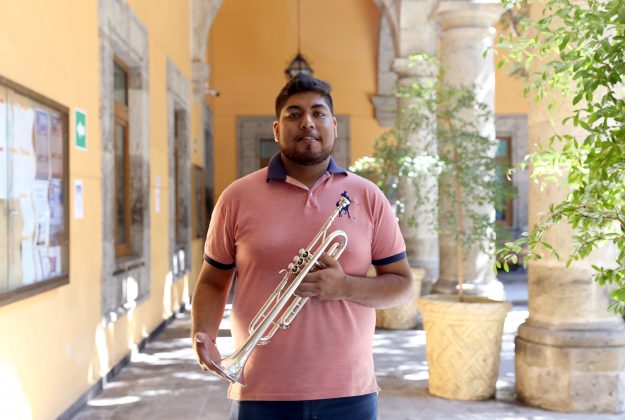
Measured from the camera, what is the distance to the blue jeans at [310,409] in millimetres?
1998

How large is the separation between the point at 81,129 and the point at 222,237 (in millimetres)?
3555

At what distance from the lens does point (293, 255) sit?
6.68 ft

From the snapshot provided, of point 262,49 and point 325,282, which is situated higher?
point 262,49

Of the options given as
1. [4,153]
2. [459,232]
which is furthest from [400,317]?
[4,153]

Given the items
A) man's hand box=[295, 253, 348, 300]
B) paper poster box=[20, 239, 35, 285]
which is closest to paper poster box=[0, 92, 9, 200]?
paper poster box=[20, 239, 35, 285]

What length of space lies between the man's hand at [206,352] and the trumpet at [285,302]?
16mm

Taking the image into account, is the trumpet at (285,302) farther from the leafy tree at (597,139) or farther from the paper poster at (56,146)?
the paper poster at (56,146)

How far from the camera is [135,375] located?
257 inches

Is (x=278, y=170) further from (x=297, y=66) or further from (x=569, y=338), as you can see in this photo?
(x=297, y=66)

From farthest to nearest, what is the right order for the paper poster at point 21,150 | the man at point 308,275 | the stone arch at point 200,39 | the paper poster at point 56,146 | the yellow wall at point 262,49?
the yellow wall at point 262,49 → the stone arch at point 200,39 → the paper poster at point 56,146 → the paper poster at point 21,150 → the man at point 308,275

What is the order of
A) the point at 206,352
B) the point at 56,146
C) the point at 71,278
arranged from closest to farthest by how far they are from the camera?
the point at 206,352 < the point at 56,146 < the point at 71,278

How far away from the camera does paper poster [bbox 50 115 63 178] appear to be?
4.68m

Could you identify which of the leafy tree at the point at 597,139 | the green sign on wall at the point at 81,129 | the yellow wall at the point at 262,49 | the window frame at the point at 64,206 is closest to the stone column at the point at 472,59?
the green sign on wall at the point at 81,129

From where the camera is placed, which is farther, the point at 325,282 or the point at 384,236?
the point at 384,236
